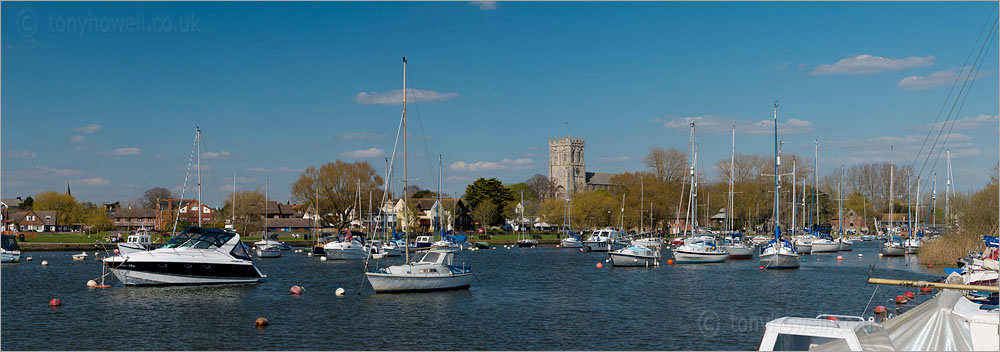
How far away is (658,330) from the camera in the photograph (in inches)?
1177

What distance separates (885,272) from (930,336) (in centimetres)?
4645

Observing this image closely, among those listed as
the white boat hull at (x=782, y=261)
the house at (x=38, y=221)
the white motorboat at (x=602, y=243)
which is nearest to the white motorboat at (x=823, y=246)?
the white motorboat at (x=602, y=243)

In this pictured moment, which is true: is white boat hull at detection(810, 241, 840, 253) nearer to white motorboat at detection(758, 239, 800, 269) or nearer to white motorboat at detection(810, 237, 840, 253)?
white motorboat at detection(810, 237, 840, 253)

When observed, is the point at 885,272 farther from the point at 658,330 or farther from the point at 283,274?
the point at 283,274

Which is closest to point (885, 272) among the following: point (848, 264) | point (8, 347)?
point (848, 264)

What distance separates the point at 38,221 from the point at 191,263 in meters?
138

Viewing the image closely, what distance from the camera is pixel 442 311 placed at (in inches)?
1384

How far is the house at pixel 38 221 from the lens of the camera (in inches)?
6161

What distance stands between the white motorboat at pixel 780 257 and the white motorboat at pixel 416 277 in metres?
29.8

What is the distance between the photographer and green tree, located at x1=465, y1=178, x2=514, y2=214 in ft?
503

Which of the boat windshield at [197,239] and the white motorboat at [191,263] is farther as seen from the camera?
the boat windshield at [197,239]

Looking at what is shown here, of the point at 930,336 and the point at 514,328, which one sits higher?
the point at 930,336

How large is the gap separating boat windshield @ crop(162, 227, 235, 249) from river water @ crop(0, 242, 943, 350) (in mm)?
3137

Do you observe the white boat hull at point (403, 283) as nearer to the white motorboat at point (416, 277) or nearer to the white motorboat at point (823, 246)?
the white motorboat at point (416, 277)
